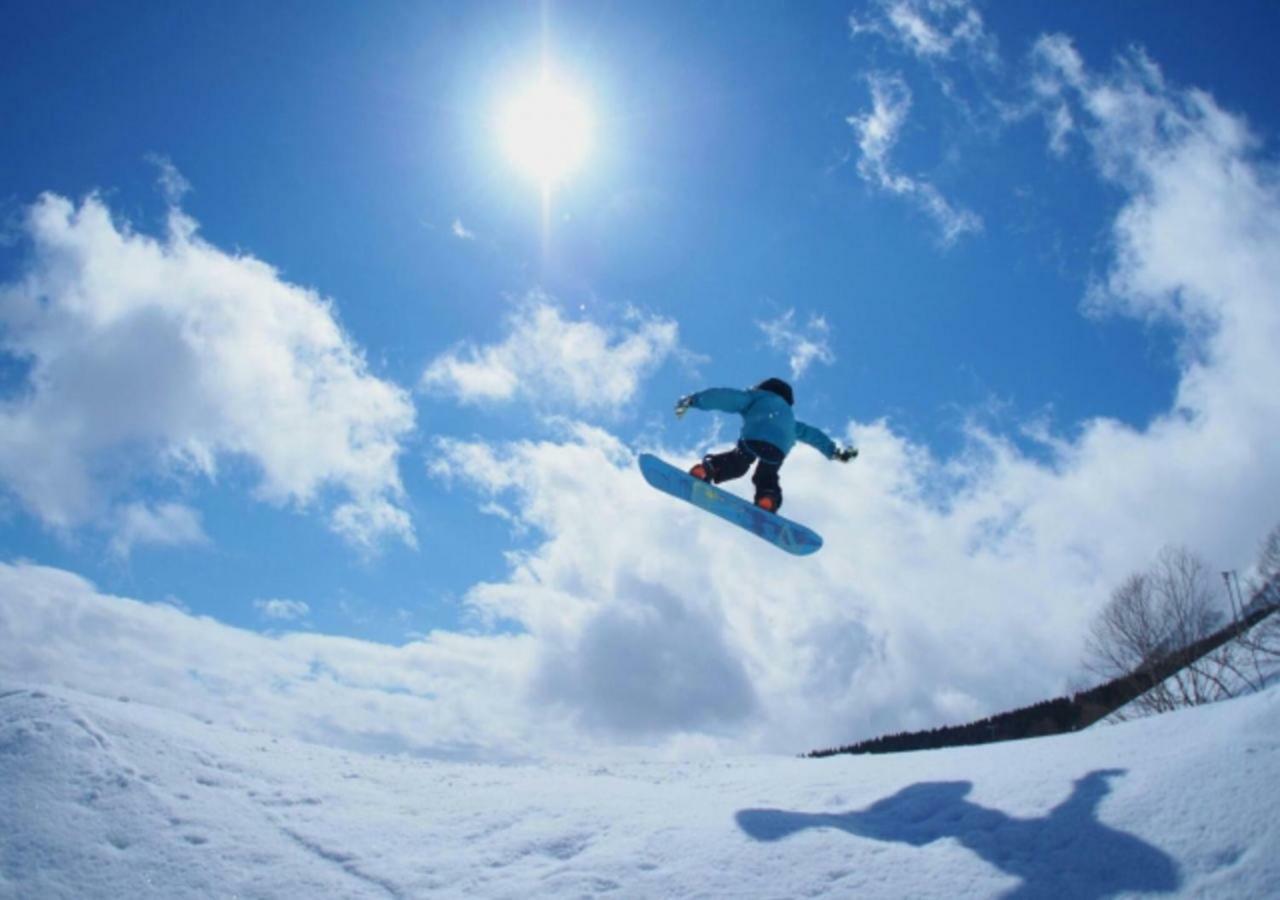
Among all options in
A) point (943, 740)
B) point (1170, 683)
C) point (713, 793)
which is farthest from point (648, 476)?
point (1170, 683)

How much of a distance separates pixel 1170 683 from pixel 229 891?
40652mm

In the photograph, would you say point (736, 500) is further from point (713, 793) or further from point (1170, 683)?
point (1170, 683)

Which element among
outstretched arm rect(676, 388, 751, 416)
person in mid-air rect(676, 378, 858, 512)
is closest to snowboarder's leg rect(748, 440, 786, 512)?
person in mid-air rect(676, 378, 858, 512)

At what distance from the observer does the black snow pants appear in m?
11.2

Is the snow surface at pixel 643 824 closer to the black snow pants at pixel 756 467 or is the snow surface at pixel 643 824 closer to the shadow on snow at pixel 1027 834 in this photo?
the shadow on snow at pixel 1027 834

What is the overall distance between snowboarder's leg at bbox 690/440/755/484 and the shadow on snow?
19.3 ft

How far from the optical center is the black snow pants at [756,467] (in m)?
11.2

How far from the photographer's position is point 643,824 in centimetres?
556

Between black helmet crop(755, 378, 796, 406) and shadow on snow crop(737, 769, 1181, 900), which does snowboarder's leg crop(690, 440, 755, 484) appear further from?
shadow on snow crop(737, 769, 1181, 900)

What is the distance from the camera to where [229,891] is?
4.61 metres

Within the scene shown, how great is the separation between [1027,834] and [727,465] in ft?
23.6

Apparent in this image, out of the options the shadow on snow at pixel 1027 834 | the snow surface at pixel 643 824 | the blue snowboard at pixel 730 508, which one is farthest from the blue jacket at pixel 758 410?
the shadow on snow at pixel 1027 834

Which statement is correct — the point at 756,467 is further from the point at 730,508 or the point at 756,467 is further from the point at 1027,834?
the point at 1027,834

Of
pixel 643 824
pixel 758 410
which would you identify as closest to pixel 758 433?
pixel 758 410
